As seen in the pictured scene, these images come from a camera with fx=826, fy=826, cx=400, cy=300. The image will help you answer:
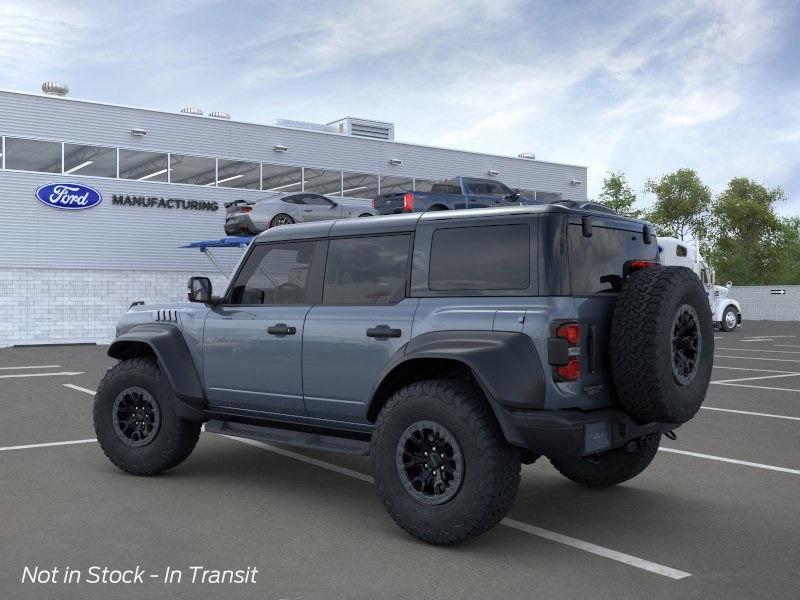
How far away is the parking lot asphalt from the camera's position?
13.8 feet

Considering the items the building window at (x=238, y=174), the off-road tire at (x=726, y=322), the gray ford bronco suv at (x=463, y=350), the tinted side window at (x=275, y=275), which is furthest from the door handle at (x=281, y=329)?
the off-road tire at (x=726, y=322)

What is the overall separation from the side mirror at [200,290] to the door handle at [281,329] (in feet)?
2.32

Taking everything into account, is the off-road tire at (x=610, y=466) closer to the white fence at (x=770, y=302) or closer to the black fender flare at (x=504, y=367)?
the black fender flare at (x=504, y=367)

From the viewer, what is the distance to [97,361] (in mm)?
18844

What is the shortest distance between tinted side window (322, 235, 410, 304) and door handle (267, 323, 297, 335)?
1.01 ft

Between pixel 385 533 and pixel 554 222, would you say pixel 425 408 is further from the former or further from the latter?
pixel 554 222

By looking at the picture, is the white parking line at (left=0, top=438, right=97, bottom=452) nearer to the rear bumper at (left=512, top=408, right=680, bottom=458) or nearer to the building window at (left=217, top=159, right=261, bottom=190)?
the rear bumper at (left=512, top=408, right=680, bottom=458)

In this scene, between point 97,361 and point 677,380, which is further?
point 97,361

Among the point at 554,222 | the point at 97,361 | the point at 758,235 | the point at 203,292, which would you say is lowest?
the point at 97,361

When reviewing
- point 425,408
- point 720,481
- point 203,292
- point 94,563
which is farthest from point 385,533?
point 720,481

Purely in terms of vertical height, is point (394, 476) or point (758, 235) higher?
point (758, 235)

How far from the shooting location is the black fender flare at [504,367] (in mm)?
4566

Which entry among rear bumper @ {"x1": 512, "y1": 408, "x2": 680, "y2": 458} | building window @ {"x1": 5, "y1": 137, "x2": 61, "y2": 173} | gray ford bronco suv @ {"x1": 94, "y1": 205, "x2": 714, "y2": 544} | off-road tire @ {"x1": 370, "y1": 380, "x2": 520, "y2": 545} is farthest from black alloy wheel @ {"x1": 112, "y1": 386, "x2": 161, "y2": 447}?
building window @ {"x1": 5, "y1": 137, "x2": 61, "y2": 173}

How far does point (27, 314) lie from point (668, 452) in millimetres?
23578
